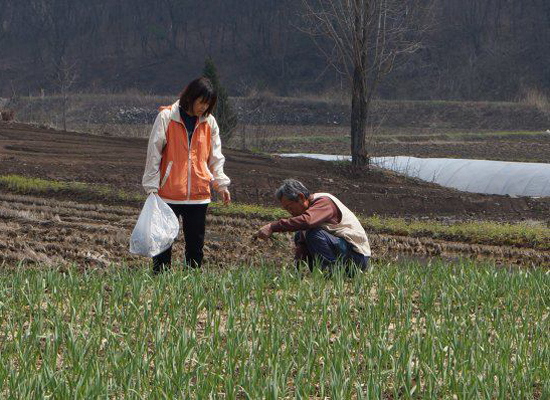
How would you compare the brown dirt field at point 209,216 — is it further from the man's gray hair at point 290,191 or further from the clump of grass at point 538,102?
the clump of grass at point 538,102

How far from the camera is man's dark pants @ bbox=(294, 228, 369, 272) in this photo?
22.8ft

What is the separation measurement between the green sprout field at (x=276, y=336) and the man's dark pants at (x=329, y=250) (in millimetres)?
173

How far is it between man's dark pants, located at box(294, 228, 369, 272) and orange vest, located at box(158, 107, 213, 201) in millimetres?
822

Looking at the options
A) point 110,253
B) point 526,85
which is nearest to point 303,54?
point 526,85

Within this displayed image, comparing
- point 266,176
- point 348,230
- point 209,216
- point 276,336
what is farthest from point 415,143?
point 276,336

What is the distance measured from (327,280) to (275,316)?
4.81ft

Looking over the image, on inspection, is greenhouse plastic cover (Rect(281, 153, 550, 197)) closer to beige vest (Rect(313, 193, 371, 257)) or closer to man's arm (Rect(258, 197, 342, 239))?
beige vest (Rect(313, 193, 371, 257))

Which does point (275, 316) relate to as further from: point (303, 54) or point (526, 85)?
point (303, 54)

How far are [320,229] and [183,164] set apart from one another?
3.46 feet

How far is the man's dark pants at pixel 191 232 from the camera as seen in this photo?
6945 mm

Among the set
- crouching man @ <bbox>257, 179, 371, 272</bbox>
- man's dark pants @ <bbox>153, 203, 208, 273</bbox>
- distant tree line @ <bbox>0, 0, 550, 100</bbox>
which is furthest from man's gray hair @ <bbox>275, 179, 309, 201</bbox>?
distant tree line @ <bbox>0, 0, 550, 100</bbox>

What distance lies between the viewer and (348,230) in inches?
278

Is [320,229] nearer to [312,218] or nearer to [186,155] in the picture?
[312,218]

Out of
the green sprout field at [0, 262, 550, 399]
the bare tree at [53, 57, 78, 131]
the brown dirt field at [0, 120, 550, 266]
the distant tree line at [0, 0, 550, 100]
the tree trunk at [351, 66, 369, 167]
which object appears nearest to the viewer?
the green sprout field at [0, 262, 550, 399]
